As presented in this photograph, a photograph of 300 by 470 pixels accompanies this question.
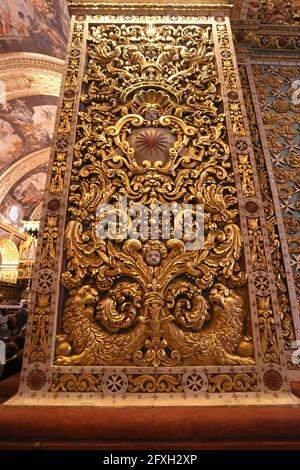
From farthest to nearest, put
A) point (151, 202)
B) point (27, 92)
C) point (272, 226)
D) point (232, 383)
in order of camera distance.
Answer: point (27, 92) < point (272, 226) < point (151, 202) < point (232, 383)

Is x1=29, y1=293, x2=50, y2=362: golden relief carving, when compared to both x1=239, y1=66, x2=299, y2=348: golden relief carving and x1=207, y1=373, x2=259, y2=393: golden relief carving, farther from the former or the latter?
x1=239, y1=66, x2=299, y2=348: golden relief carving

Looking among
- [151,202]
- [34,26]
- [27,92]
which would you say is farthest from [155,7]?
[27,92]

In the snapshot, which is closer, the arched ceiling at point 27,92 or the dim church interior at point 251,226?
the dim church interior at point 251,226

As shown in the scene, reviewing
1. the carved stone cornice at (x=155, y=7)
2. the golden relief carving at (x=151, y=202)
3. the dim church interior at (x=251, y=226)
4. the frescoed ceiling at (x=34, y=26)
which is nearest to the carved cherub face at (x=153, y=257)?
the golden relief carving at (x=151, y=202)

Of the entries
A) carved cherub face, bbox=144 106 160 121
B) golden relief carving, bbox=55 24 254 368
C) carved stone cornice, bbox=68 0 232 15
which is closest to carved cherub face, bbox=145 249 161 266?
golden relief carving, bbox=55 24 254 368

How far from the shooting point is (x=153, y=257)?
5.94ft

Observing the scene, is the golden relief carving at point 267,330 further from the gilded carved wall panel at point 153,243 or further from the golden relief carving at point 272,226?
the golden relief carving at point 272,226

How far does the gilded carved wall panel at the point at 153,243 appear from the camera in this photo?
156cm

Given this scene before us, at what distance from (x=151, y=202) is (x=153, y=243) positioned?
0.99ft

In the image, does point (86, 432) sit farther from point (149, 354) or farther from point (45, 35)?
point (45, 35)

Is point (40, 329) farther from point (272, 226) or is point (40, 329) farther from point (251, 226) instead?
point (272, 226)

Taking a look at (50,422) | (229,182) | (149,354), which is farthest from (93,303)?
(229,182)

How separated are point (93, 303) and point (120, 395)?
0.52 meters

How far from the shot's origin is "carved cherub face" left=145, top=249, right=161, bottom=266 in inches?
70.9
